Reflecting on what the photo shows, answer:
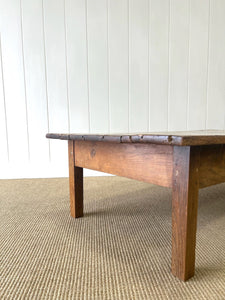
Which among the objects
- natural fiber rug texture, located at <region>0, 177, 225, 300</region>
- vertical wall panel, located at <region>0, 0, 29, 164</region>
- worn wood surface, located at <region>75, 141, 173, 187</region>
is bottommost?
natural fiber rug texture, located at <region>0, 177, 225, 300</region>

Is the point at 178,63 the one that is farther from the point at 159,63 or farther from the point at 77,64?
the point at 77,64

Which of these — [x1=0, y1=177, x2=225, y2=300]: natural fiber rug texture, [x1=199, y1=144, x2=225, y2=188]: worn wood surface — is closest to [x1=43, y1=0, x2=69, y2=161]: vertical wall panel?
[x1=0, y1=177, x2=225, y2=300]: natural fiber rug texture

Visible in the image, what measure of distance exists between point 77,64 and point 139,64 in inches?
22.6

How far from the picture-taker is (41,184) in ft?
6.33

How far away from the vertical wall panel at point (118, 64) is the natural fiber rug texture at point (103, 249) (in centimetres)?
90

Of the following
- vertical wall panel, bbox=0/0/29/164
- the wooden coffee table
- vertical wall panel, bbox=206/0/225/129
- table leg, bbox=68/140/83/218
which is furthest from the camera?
vertical wall panel, bbox=206/0/225/129

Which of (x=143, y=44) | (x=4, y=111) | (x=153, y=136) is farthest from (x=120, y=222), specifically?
(x=143, y=44)

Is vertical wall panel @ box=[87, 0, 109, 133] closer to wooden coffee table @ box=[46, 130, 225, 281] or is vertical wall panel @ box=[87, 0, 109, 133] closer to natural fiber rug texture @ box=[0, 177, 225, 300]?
natural fiber rug texture @ box=[0, 177, 225, 300]

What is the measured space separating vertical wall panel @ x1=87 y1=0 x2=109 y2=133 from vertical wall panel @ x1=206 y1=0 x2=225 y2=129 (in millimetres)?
1025

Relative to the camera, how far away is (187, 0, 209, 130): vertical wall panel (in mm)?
2189

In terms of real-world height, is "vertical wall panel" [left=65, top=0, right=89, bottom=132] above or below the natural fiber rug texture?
above

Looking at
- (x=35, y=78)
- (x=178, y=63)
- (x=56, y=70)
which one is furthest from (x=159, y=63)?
(x=35, y=78)

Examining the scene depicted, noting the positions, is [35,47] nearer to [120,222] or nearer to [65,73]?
[65,73]

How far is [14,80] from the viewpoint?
81.4 inches
